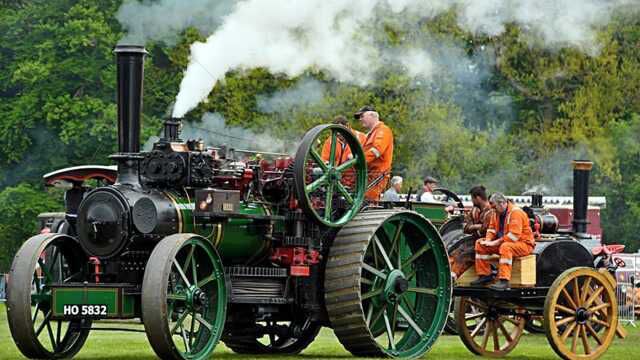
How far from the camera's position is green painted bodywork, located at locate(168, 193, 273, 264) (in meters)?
12.6

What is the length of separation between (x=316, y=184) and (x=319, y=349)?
303cm

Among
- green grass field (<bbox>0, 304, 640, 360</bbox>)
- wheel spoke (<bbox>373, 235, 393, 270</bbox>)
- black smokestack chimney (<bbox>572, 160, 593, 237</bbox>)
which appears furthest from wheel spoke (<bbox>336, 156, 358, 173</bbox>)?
black smokestack chimney (<bbox>572, 160, 593, 237</bbox>)

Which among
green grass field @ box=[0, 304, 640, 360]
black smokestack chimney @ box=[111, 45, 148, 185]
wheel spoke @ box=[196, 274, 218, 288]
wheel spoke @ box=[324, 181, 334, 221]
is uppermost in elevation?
black smokestack chimney @ box=[111, 45, 148, 185]

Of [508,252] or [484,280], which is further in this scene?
[484,280]

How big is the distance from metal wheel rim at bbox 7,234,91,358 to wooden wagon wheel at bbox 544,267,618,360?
4.28 m

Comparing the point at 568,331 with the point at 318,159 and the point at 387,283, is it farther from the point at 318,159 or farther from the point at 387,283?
the point at 318,159

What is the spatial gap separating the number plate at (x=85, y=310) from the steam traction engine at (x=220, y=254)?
2cm

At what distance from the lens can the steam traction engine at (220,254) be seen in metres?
12.1

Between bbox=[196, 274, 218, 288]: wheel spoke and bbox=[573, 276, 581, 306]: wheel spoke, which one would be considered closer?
bbox=[196, 274, 218, 288]: wheel spoke

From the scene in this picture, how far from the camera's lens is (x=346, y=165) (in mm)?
13344

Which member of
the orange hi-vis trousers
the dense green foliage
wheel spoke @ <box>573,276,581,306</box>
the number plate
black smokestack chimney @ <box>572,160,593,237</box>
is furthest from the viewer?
the dense green foliage

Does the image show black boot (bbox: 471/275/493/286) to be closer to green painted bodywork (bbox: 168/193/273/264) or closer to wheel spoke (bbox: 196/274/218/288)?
green painted bodywork (bbox: 168/193/273/264)

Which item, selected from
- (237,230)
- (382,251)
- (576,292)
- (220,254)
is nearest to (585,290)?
(576,292)

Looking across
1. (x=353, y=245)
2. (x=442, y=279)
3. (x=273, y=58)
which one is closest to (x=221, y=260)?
(x=353, y=245)
